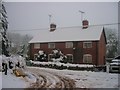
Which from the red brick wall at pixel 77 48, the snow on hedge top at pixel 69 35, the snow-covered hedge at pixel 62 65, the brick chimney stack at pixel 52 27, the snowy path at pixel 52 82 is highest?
the brick chimney stack at pixel 52 27

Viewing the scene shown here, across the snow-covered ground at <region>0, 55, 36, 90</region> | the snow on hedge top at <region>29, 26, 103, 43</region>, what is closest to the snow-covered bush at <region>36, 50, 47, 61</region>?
the snow on hedge top at <region>29, 26, 103, 43</region>

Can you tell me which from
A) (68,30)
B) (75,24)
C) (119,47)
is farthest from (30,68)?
(119,47)

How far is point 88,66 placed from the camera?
44.8 feet

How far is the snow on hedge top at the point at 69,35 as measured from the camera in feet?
45.1

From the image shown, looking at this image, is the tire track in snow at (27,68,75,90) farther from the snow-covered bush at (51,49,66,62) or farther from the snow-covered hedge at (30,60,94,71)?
the snow-covered bush at (51,49,66,62)

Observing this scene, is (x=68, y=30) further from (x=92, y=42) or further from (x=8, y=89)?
(x=8, y=89)

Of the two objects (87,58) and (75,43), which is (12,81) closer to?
(87,58)

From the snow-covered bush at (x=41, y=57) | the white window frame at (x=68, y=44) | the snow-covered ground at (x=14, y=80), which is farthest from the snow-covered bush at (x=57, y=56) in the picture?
the snow-covered ground at (x=14, y=80)

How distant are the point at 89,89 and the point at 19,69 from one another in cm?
353

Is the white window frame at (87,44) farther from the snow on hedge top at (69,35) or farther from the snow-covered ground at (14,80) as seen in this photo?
the snow-covered ground at (14,80)

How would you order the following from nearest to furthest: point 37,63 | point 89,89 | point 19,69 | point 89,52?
1. point 89,89
2. point 19,69
3. point 37,63
4. point 89,52

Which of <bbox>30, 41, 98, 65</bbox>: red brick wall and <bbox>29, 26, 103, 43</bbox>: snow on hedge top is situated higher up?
<bbox>29, 26, 103, 43</bbox>: snow on hedge top

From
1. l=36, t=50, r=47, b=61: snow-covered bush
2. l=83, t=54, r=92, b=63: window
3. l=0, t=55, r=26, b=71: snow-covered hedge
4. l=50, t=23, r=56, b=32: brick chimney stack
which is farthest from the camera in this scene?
l=83, t=54, r=92, b=63: window

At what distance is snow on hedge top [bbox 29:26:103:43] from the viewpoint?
13.8 metres
